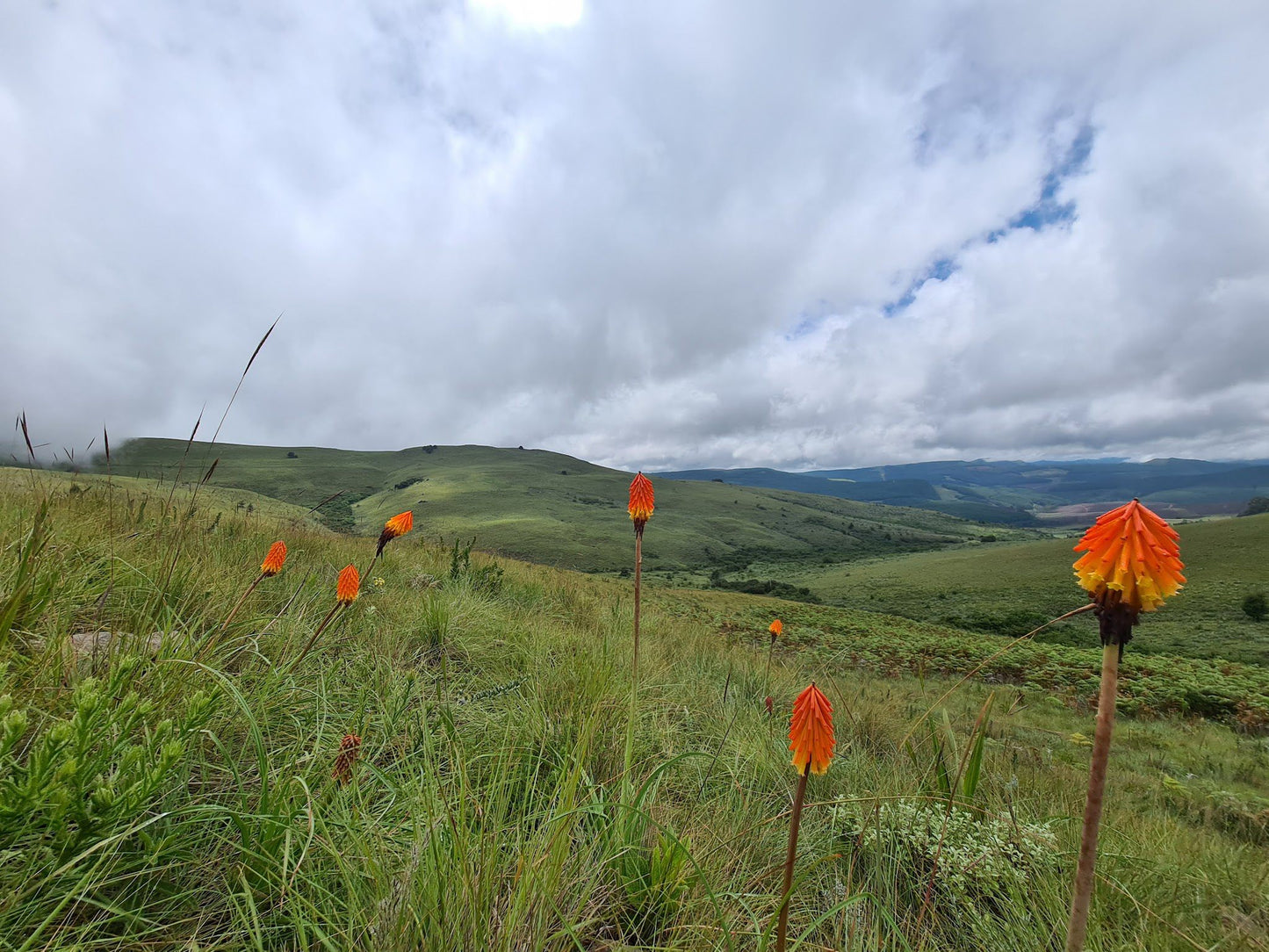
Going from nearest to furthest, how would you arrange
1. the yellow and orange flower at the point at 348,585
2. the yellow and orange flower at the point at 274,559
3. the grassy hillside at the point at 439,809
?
the grassy hillside at the point at 439,809 < the yellow and orange flower at the point at 348,585 < the yellow and orange flower at the point at 274,559

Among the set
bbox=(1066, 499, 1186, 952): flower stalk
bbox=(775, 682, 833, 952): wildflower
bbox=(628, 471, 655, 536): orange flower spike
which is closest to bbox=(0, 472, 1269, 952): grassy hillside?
bbox=(775, 682, 833, 952): wildflower

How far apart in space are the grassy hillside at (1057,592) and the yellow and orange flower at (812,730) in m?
31.3

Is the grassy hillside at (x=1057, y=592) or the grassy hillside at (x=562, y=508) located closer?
the grassy hillside at (x=1057, y=592)

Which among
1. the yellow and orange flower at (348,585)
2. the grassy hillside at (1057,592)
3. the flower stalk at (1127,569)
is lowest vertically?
the grassy hillside at (1057,592)

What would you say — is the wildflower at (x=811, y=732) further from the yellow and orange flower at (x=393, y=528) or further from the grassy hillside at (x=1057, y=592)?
the grassy hillside at (x=1057, y=592)

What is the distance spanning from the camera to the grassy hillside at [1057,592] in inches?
1273

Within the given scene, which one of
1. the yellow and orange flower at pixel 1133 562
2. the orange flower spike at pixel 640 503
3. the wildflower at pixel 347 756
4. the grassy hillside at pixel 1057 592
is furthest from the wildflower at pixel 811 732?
the grassy hillside at pixel 1057 592

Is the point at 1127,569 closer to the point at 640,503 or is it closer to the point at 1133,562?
the point at 1133,562

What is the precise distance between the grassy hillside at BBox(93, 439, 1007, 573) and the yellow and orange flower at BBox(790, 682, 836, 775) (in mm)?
70204

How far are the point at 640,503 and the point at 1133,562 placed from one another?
7.82ft

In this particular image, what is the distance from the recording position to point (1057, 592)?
48.7m

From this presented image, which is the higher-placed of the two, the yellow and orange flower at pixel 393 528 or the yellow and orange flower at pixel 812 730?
the yellow and orange flower at pixel 393 528

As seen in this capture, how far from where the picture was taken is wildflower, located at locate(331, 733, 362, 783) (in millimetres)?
2176

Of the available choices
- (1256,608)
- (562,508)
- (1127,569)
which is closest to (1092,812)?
A: (1127,569)
